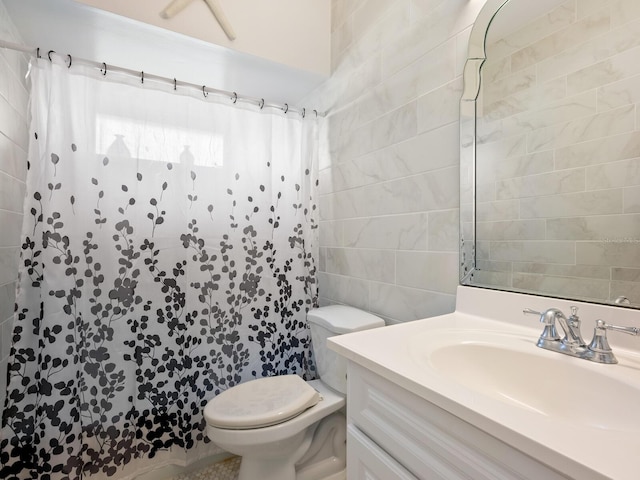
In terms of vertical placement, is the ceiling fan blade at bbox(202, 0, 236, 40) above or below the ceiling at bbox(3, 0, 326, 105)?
above

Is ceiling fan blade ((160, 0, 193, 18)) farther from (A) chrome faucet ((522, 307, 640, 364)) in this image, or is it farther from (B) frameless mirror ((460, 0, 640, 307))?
(A) chrome faucet ((522, 307, 640, 364))

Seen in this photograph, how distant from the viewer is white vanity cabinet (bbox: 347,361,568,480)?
47cm

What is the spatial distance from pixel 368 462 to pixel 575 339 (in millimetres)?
563

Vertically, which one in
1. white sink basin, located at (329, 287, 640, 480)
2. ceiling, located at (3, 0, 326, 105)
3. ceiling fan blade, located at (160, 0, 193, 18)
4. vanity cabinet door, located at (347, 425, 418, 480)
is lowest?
vanity cabinet door, located at (347, 425, 418, 480)

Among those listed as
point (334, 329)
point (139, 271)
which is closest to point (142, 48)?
point (139, 271)

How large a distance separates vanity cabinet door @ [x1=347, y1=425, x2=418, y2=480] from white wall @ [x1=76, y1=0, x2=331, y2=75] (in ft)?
5.35

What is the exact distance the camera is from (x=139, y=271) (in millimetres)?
1396

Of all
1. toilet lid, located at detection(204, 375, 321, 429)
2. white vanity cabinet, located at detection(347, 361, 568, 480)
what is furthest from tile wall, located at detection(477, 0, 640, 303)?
toilet lid, located at detection(204, 375, 321, 429)

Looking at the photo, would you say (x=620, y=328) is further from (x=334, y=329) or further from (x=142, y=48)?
(x=142, y=48)

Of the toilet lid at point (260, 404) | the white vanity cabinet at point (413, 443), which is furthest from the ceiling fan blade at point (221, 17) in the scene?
the toilet lid at point (260, 404)

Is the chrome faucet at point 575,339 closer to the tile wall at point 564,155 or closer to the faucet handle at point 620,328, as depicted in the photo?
the faucet handle at point 620,328

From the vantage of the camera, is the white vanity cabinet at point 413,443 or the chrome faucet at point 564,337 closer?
the white vanity cabinet at point 413,443

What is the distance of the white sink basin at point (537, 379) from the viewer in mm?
602

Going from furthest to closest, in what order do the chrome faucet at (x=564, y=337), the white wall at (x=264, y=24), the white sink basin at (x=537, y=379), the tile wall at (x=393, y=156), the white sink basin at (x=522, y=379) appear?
the white wall at (x=264, y=24), the tile wall at (x=393, y=156), the chrome faucet at (x=564, y=337), the white sink basin at (x=537, y=379), the white sink basin at (x=522, y=379)
